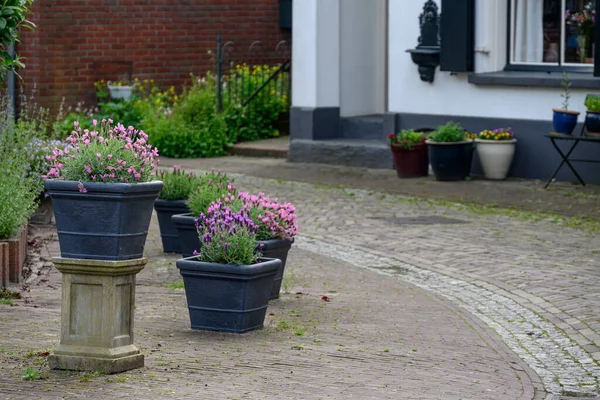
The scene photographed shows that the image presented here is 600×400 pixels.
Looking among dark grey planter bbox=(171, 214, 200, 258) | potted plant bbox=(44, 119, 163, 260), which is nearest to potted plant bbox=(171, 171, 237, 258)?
dark grey planter bbox=(171, 214, 200, 258)

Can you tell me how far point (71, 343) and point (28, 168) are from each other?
4786 millimetres

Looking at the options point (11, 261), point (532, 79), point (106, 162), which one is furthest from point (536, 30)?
point (106, 162)

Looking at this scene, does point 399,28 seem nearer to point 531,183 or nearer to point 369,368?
point 531,183

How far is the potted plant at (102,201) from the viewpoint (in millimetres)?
6246

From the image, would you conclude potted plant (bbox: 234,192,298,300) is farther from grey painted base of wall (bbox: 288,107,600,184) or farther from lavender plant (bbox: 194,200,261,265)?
grey painted base of wall (bbox: 288,107,600,184)

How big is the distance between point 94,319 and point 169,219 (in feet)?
13.7

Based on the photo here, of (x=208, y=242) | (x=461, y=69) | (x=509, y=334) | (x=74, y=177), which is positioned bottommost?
(x=509, y=334)

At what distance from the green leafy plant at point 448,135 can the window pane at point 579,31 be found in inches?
70.7

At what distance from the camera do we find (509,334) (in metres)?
8.22

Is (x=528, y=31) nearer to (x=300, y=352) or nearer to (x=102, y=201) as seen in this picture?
(x=300, y=352)

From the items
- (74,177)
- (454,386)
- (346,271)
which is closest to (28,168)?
(346,271)

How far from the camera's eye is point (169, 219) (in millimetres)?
10539

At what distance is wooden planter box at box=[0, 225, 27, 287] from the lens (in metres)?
8.73

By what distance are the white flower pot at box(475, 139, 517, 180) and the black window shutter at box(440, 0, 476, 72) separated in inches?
47.3
